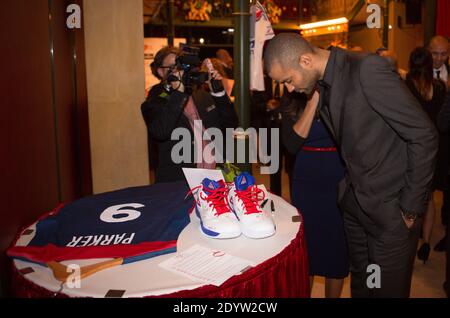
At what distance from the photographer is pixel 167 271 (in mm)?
1273

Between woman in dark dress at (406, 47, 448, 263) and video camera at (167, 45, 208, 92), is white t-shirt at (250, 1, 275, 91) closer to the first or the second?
video camera at (167, 45, 208, 92)

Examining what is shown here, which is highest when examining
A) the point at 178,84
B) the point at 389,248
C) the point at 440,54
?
the point at 440,54

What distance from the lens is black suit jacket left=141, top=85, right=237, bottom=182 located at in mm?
2400

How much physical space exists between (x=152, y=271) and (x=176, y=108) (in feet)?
4.19

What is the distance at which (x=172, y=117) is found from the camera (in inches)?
93.9

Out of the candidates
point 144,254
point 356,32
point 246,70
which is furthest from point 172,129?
point 356,32

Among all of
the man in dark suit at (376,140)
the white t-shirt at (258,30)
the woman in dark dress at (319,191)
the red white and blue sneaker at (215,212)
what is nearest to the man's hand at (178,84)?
the white t-shirt at (258,30)

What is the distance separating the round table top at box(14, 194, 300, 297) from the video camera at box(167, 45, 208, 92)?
3.51ft

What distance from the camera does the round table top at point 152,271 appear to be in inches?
45.6

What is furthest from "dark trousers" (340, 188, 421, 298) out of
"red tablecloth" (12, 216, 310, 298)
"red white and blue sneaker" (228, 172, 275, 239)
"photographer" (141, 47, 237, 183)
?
"photographer" (141, 47, 237, 183)

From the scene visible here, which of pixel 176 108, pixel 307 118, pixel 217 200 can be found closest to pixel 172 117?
pixel 176 108

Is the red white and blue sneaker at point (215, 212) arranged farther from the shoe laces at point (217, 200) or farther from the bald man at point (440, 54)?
the bald man at point (440, 54)

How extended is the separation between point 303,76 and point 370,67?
28 cm

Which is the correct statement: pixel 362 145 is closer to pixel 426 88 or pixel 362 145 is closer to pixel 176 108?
pixel 176 108
